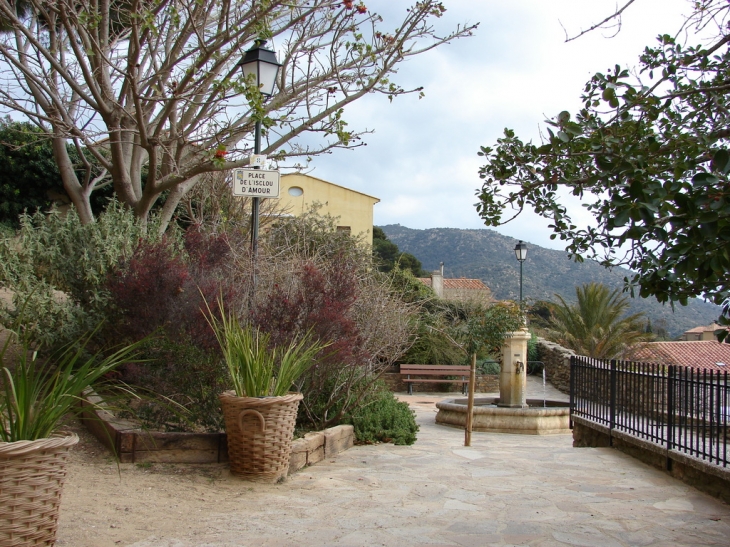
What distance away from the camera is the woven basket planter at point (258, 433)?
15.8 feet

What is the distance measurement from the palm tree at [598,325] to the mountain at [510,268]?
119ft

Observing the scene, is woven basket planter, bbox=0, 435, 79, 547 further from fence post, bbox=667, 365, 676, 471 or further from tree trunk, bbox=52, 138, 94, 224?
tree trunk, bbox=52, 138, 94, 224

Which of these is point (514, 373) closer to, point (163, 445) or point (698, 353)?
point (163, 445)

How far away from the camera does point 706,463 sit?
5.52 m

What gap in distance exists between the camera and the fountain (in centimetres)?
1149

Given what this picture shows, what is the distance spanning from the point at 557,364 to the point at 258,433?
1729 centimetres

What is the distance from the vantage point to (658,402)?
684 centimetres

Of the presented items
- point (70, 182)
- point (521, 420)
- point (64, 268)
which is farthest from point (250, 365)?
point (521, 420)

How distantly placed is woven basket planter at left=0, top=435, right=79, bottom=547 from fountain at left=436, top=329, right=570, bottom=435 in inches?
372

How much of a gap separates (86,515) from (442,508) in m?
2.38

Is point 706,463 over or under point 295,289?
under

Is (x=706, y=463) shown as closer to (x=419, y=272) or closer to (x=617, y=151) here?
(x=617, y=151)

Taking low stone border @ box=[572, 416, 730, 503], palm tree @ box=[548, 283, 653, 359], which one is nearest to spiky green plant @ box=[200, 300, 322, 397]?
low stone border @ box=[572, 416, 730, 503]

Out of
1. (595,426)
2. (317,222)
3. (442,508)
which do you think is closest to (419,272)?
(317,222)
